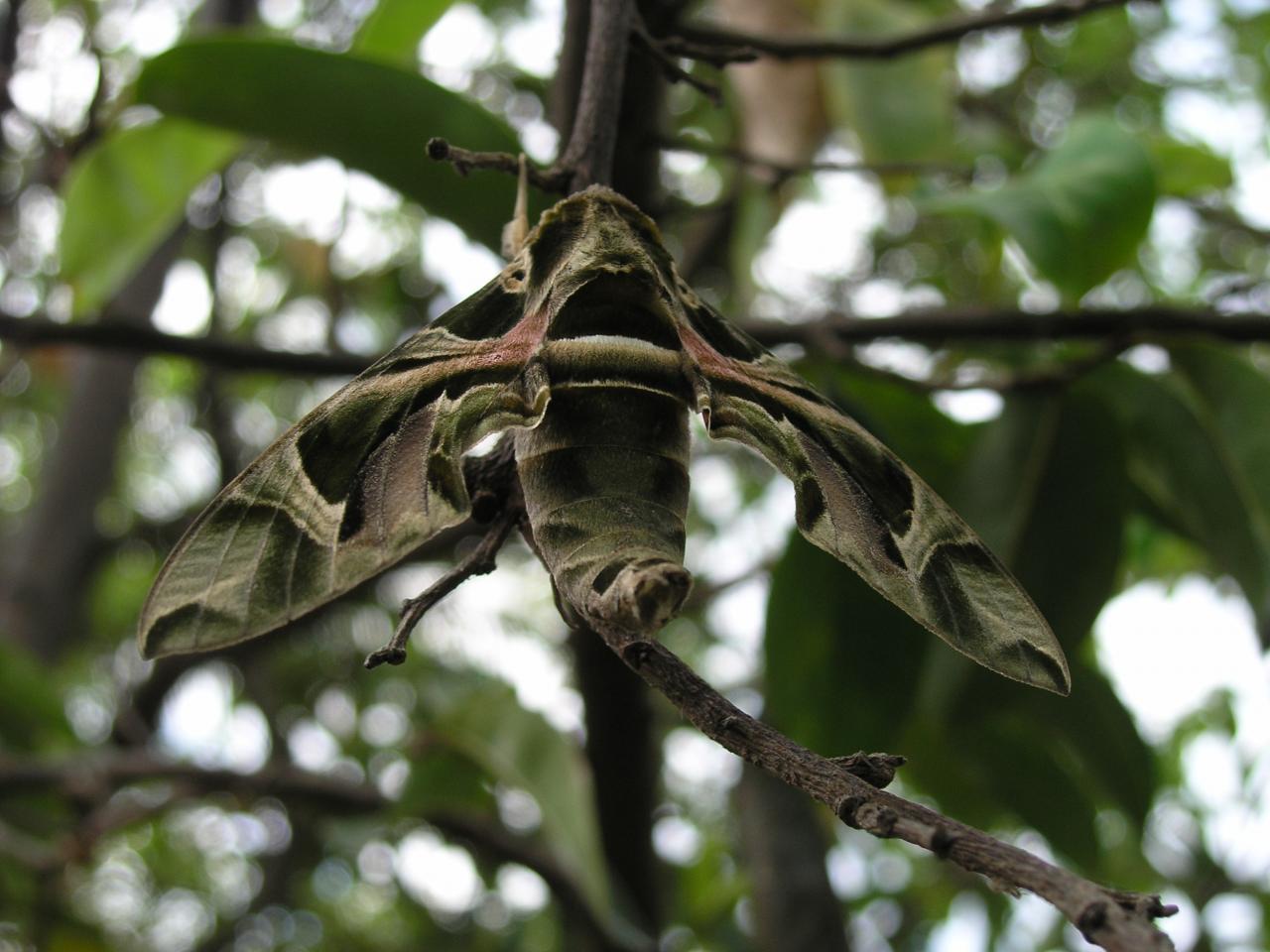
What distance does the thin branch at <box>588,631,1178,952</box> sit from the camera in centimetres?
50

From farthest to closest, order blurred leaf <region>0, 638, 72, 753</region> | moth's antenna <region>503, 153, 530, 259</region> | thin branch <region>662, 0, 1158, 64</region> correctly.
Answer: blurred leaf <region>0, 638, 72, 753</region>
thin branch <region>662, 0, 1158, 64</region>
moth's antenna <region>503, 153, 530, 259</region>

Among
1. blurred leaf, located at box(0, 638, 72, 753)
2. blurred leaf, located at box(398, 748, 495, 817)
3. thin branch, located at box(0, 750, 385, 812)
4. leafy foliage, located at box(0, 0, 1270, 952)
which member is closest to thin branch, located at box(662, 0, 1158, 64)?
leafy foliage, located at box(0, 0, 1270, 952)

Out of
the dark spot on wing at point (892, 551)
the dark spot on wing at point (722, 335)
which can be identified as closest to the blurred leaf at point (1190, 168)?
the dark spot on wing at point (722, 335)

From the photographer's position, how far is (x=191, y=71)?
164 cm

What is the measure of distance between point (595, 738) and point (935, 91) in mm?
1512

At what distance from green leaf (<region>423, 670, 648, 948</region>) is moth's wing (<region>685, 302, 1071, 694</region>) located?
992 millimetres

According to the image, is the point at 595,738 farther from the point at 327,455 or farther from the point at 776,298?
the point at 776,298

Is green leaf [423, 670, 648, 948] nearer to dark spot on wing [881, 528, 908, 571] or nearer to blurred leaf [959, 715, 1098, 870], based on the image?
blurred leaf [959, 715, 1098, 870]

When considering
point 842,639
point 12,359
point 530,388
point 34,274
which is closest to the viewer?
point 530,388

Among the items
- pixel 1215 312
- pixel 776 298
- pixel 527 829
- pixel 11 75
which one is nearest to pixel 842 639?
pixel 1215 312

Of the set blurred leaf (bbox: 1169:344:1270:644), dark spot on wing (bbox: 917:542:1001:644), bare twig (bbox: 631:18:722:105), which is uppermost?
bare twig (bbox: 631:18:722:105)

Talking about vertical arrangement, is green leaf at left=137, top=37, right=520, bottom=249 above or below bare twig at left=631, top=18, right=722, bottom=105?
below

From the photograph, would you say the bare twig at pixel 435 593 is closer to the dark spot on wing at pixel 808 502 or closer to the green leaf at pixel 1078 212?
the dark spot on wing at pixel 808 502

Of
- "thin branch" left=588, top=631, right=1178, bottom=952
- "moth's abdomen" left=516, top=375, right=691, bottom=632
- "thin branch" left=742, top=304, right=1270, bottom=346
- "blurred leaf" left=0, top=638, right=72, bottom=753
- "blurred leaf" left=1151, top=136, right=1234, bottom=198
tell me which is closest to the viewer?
"thin branch" left=588, top=631, right=1178, bottom=952
